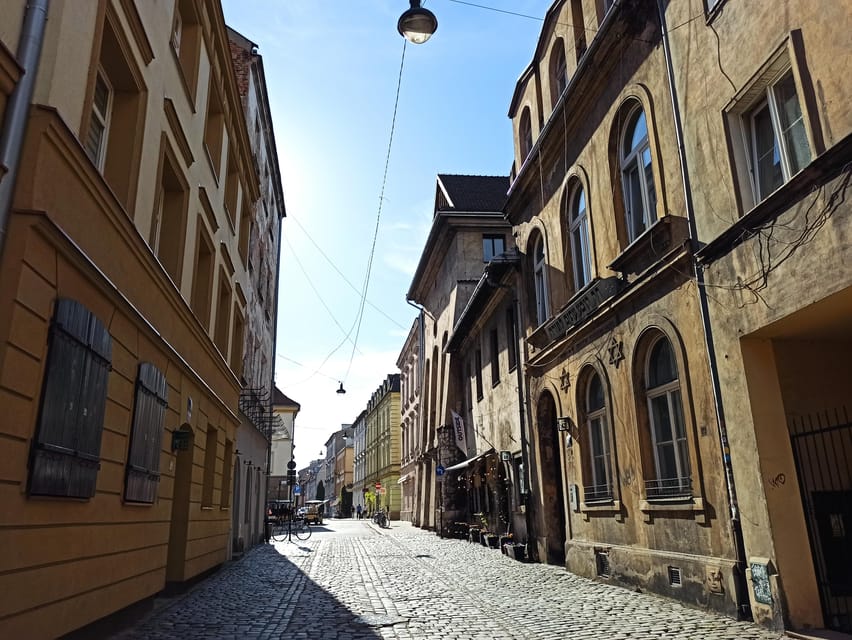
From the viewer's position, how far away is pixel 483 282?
19.8 meters

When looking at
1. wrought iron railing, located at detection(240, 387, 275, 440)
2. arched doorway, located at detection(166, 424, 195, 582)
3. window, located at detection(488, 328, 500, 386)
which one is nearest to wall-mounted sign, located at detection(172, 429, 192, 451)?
arched doorway, located at detection(166, 424, 195, 582)

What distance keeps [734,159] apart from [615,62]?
440 centimetres

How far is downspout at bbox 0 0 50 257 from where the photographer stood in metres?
4.84

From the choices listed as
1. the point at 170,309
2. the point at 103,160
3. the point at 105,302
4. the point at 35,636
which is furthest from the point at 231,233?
the point at 35,636

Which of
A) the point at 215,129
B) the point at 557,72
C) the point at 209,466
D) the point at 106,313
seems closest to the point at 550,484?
the point at 209,466

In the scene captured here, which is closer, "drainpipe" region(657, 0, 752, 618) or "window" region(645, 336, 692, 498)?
"drainpipe" region(657, 0, 752, 618)

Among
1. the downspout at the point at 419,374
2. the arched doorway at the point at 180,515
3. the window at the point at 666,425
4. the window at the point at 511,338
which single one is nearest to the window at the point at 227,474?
the arched doorway at the point at 180,515

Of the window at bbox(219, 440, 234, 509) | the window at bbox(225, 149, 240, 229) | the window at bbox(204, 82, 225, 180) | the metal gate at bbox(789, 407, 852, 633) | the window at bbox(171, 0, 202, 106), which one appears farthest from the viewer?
the window at bbox(225, 149, 240, 229)

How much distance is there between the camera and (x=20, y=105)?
4984 mm

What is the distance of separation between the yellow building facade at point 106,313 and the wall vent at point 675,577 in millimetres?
6978

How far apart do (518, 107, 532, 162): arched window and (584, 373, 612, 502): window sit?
7273 millimetres

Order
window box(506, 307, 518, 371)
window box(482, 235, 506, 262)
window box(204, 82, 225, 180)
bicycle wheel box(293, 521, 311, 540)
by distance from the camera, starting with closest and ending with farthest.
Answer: window box(204, 82, 225, 180) < window box(506, 307, 518, 371) < bicycle wheel box(293, 521, 311, 540) < window box(482, 235, 506, 262)

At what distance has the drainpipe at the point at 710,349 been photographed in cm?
777

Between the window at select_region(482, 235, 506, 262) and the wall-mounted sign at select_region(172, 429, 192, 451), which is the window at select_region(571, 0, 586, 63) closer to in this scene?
the wall-mounted sign at select_region(172, 429, 192, 451)
